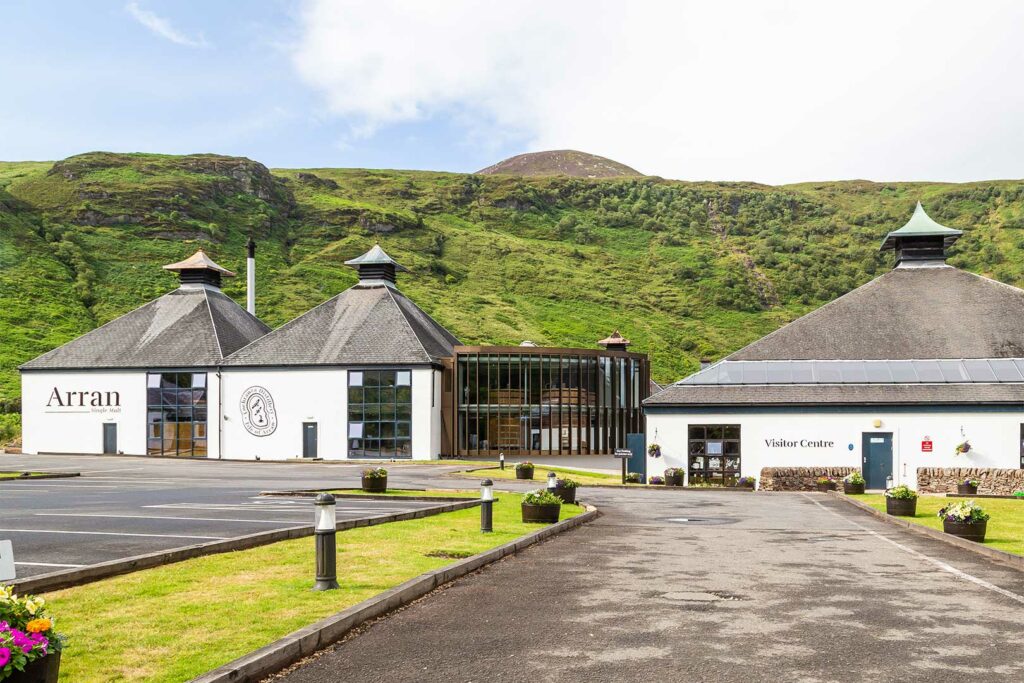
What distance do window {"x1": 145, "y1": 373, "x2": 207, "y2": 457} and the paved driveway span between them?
52.3m

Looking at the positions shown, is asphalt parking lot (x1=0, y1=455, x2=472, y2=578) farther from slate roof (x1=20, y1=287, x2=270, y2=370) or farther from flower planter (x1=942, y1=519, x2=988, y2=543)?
slate roof (x1=20, y1=287, x2=270, y2=370)

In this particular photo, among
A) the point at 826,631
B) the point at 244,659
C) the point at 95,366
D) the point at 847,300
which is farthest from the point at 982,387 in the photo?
the point at 95,366

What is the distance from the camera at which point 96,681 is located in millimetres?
6484

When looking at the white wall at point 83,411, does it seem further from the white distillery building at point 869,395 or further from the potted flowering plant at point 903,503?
the potted flowering plant at point 903,503

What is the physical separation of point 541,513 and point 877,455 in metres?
27.7

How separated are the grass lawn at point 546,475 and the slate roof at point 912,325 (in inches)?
355

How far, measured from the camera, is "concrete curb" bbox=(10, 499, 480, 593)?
993 centimetres

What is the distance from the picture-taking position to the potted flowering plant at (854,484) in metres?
34.2

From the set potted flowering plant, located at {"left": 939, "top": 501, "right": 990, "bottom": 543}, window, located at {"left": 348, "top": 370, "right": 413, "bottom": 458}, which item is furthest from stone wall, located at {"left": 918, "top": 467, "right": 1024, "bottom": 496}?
window, located at {"left": 348, "top": 370, "right": 413, "bottom": 458}

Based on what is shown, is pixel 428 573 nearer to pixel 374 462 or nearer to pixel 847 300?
pixel 847 300

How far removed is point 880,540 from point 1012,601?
732 cm

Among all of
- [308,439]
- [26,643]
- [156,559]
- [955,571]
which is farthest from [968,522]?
[308,439]

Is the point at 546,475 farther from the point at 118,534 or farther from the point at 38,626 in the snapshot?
the point at 38,626

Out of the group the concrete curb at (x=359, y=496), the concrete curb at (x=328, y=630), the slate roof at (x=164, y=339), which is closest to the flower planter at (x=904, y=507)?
the concrete curb at (x=359, y=496)
